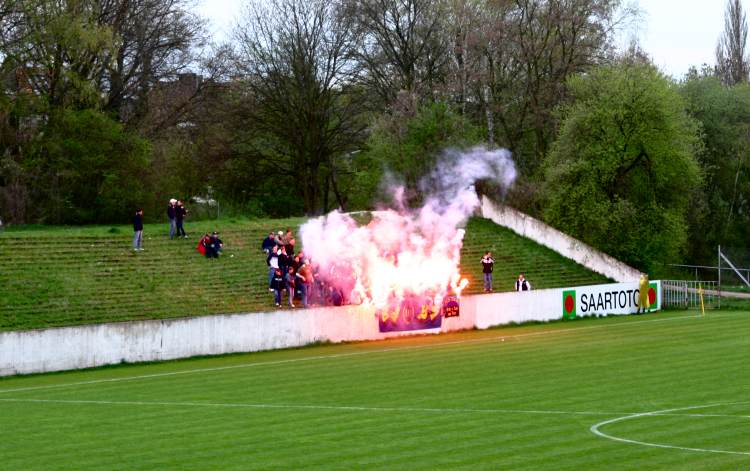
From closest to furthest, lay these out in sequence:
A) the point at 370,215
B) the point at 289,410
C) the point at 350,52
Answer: the point at 289,410, the point at 370,215, the point at 350,52

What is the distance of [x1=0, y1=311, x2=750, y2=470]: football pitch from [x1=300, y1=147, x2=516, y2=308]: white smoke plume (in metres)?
5.78

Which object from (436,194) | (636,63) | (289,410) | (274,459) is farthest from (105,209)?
(274,459)

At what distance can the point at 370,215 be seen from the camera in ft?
189

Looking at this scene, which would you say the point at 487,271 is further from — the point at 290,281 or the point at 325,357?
the point at 325,357

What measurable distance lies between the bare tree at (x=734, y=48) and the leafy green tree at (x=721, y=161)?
17.8 m

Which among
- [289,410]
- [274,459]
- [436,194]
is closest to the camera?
[274,459]

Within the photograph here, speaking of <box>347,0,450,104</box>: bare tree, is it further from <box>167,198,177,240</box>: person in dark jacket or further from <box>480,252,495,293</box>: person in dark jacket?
<box>167,198,177,240</box>: person in dark jacket

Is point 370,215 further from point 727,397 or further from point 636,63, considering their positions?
point 727,397

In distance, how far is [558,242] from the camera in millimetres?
61000

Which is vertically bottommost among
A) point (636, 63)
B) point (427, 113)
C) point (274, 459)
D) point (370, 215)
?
point (274, 459)

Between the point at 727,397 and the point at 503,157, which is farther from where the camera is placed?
the point at 503,157

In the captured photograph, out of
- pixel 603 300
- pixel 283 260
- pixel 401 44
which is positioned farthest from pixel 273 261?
pixel 401 44

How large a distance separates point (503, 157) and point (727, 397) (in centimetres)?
3892

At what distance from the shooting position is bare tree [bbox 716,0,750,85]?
315 ft
